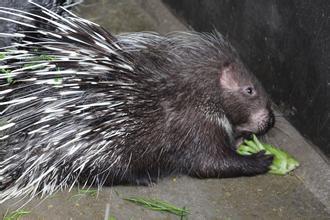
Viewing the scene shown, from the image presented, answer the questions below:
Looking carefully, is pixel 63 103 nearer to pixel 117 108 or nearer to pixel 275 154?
pixel 117 108

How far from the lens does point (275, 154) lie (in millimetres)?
3053

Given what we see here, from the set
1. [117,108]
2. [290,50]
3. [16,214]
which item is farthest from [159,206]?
[290,50]

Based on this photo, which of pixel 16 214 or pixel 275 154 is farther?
pixel 275 154

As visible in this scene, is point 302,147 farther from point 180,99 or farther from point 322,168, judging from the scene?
point 180,99

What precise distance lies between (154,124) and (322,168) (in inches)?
31.2

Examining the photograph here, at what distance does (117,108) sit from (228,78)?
52 cm

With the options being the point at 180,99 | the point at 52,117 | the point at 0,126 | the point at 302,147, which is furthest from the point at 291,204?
the point at 0,126

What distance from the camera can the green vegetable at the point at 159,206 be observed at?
278 centimetres

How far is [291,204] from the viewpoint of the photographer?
9.36 ft

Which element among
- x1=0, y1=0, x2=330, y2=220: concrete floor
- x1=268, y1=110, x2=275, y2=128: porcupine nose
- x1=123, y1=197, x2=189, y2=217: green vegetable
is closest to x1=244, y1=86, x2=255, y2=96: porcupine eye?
x1=268, y1=110, x2=275, y2=128: porcupine nose

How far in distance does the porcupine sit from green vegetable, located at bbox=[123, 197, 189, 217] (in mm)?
89

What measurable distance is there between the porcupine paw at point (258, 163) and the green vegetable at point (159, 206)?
1.16 feet

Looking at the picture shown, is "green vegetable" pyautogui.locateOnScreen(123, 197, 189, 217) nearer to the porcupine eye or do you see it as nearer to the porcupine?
the porcupine

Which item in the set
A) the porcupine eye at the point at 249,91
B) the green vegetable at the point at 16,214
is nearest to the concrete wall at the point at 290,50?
the porcupine eye at the point at 249,91
